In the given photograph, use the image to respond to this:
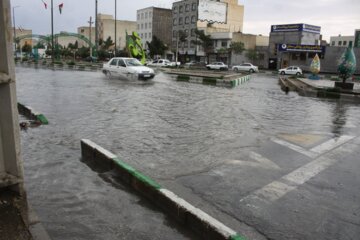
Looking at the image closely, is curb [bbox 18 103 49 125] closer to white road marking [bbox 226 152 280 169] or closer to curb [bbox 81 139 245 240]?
curb [bbox 81 139 245 240]

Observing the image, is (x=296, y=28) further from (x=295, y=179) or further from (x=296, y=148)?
(x=295, y=179)

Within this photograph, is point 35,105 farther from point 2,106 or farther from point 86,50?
point 86,50

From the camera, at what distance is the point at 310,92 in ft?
63.5

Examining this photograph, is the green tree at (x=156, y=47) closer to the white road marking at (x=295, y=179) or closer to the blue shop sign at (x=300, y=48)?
the blue shop sign at (x=300, y=48)

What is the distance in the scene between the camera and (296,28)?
5678 cm

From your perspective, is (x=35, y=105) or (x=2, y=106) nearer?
(x=2, y=106)

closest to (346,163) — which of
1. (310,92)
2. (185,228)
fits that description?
(185,228)

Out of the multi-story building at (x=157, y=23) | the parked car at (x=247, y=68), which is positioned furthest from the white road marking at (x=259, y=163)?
the multi-story building at (x=157, y=23)

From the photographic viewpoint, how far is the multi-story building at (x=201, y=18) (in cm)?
7488

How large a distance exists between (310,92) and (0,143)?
18191 millimetres

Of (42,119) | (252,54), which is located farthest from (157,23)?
(42,119)

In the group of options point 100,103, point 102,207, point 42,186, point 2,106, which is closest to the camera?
point 2,106

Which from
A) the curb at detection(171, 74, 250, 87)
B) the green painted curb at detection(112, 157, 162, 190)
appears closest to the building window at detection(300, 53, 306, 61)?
the curb at detection(171, 74, 250, 87)

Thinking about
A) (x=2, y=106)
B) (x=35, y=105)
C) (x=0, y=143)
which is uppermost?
(x=2, y=106)
